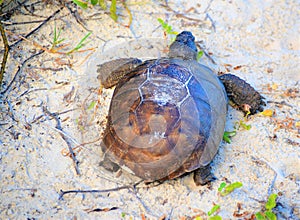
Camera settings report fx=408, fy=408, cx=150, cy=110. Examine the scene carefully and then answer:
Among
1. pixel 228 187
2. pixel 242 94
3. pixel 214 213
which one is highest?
pixel 242 94

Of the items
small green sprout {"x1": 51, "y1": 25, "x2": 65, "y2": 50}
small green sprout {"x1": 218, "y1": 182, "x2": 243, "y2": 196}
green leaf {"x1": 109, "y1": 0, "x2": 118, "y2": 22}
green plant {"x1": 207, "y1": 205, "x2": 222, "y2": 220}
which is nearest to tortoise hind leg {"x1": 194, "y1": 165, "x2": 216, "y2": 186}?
small green sprout {"x1": 218, "y1": 182, "x2": 243, "y2": 196}

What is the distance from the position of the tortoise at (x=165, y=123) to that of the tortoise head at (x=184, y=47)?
0.44 metres

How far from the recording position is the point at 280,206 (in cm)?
312

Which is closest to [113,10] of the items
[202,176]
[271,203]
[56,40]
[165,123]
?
[56,40]

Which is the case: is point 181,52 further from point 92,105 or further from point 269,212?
point 269,212

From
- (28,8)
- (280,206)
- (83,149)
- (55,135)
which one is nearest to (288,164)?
(280,206)

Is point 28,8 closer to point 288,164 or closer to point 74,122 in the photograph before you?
point 74,122

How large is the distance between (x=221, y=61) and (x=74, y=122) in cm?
178

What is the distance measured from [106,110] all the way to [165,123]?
0.89 m

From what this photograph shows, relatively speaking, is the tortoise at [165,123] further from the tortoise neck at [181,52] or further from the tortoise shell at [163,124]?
the tortoise neck at [181,52]

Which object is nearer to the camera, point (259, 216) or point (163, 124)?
point (259, 216)

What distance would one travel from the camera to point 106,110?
3.83 metres

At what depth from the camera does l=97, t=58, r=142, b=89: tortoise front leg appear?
405cm

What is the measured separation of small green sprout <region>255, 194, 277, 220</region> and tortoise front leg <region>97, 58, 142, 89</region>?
72.2 inches
